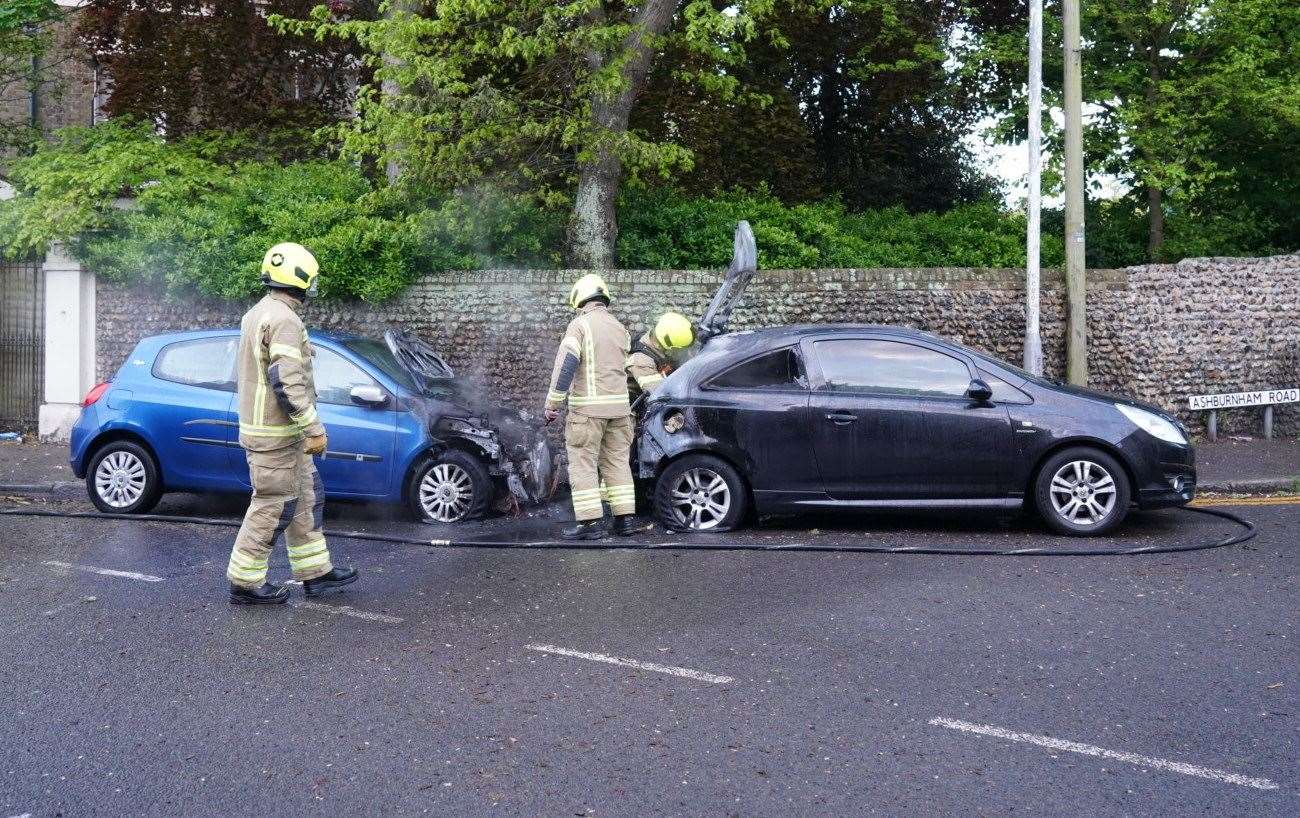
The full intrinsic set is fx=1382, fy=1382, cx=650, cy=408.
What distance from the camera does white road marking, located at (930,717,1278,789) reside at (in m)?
4.85

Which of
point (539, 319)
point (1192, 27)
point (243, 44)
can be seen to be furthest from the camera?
point (243, 44)

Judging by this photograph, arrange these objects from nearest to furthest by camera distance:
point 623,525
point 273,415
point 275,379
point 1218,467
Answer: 1. point 275,379
2. point 273,415
3. point 623,525
4. point 1218,467

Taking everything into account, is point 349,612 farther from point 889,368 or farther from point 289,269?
point 889,368

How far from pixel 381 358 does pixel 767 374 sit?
323cm

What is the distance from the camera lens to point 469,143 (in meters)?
15.3

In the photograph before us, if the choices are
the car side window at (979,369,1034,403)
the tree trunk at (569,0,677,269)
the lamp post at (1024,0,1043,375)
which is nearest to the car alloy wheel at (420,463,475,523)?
the car side window at (979,369,1034,403)

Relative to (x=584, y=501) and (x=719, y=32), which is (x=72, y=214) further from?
(x=584, y=501)

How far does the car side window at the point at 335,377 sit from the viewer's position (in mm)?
10703

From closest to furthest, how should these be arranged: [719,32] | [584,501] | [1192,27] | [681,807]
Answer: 1. [681,807]
2. [584,501]
3. [719,32]
4. [1192,27]

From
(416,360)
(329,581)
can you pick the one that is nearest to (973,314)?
(416,360)

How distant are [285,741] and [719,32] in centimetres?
1078

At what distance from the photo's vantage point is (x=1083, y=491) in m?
9.55

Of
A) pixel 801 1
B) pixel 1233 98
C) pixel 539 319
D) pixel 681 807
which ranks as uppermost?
pixel 801 1

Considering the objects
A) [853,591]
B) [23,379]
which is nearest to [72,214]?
[23,379]
